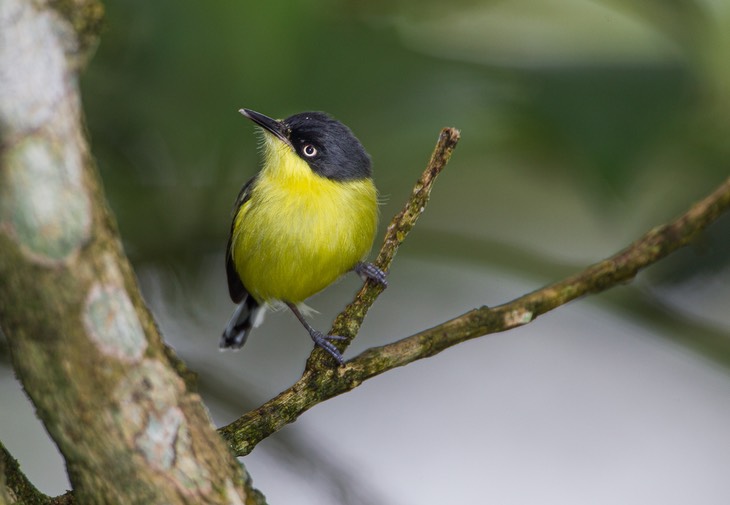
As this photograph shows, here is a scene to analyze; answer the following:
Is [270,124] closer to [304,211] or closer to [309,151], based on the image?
[309,151]

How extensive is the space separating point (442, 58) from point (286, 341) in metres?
1.65

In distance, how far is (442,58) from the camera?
117 inches

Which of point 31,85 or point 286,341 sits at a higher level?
point 286,341

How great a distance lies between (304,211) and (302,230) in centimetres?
6

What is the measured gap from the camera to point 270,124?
2893mm

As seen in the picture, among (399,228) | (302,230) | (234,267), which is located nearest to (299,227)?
(302,230)

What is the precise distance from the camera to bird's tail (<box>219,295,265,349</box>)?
3.59 metres

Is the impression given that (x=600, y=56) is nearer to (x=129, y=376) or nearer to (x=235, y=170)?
(x=235, y=170)

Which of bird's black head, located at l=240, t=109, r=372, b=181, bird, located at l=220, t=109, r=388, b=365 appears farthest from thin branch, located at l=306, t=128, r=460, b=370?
bird's black head, located at l=240, t=109, r=372, b=181

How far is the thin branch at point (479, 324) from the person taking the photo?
55.2 inches

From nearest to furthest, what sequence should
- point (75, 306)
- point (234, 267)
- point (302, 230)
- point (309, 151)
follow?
point (75, 306)
point (302, 230)
point (309, 151)
point (234, 267)

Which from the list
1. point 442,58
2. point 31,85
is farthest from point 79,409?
point 442,58

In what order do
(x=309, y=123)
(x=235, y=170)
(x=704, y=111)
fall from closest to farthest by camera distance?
1. (x=704, y=111)
2. (x=309, y=123)
3. (x=235, y=170)

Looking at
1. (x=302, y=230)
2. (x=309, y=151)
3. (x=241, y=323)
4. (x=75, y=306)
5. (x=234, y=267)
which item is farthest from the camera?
(x=241, y=323)
